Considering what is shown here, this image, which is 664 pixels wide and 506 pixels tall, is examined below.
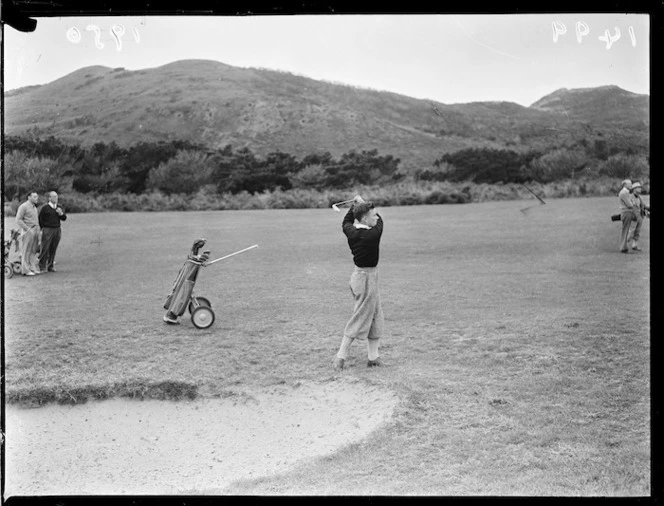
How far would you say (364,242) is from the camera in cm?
909

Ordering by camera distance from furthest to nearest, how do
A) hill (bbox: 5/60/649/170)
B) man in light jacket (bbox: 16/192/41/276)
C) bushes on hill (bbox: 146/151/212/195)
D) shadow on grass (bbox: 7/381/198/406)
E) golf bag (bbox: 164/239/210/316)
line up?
hill (bbox: 5/60/649/170) < bushes on hill (bbox: 146/151/212/195) < man in light jacket (bbox: 16/192/41/276) < golf bag (bbox: 164/239/210/316) < shadow on grass (bbox: 7/381/198/406)

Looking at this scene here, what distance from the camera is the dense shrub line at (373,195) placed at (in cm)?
2034

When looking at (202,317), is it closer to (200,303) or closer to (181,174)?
(200,303)

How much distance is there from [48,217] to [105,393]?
6.12m

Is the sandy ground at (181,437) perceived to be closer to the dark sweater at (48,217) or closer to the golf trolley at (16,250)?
the golf trolley at (16,250)

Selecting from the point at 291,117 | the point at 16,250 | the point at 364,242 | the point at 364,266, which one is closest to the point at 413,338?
the point at 364,266

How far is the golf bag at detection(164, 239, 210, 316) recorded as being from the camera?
11.0 meters

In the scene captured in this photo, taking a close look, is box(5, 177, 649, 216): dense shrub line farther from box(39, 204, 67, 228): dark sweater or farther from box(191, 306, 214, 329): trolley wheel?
box(191, 306, 214, 329): trolley wheel

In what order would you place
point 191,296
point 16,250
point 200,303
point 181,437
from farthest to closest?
point 16,250
point 200,303
point 191,296
point 181,437

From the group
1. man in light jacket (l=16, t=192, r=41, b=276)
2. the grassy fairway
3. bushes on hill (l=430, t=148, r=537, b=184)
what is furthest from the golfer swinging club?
bushes on hill (l=430, t=148, r=537, b=184)

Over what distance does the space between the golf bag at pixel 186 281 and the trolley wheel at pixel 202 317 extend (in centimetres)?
27

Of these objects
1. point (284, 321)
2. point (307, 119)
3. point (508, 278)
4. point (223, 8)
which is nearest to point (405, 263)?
point (508, 278)

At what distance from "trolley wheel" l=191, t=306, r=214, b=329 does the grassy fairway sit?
29 centimetres

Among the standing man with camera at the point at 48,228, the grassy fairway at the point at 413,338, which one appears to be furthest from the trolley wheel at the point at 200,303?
the standing man with camera at the point at 48,228
